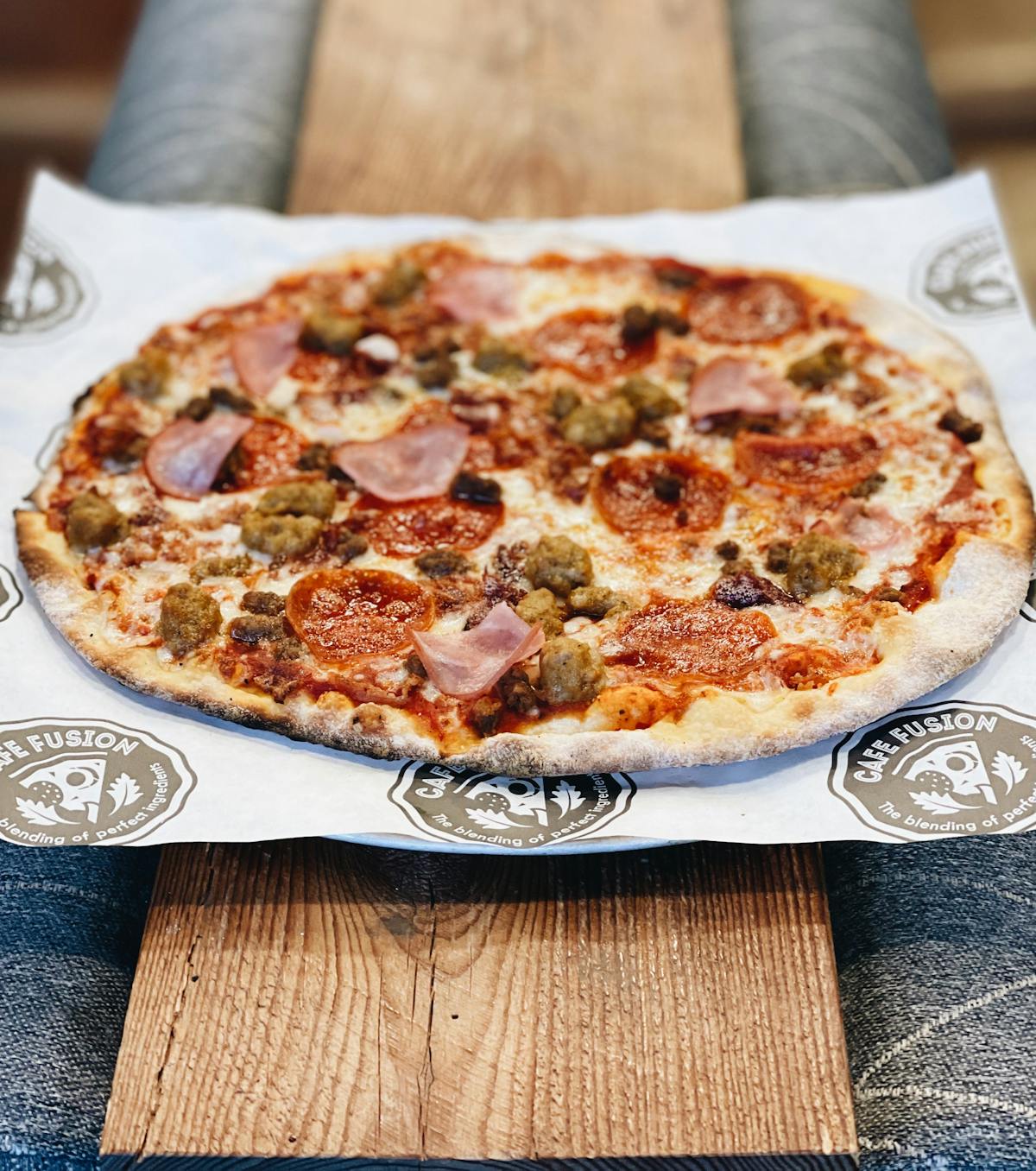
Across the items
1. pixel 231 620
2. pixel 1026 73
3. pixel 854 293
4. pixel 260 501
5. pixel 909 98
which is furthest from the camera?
pixel 1026 73

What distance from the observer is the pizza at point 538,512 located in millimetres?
3211

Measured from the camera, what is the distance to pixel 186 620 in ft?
11.0

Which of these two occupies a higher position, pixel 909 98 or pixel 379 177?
pixel 909 98

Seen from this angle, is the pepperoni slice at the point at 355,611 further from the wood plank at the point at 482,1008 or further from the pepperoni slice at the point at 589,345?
the pepperoni slice at the point at 589,345

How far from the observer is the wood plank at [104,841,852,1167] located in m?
2.71

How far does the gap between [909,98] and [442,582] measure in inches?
136

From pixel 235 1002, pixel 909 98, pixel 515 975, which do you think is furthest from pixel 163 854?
pixel 909 98

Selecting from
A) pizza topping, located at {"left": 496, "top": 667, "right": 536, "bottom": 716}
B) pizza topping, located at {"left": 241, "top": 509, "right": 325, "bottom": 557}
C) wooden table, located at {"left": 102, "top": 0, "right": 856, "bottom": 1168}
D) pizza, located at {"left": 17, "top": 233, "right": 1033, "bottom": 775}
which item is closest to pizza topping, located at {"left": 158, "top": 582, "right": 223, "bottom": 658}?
pizza, located at {"left": 17, "top": 233, "right": 1033, "bottom": 775}

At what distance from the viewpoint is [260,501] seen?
3.76 metres

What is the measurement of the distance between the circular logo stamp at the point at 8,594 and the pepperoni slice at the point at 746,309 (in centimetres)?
206

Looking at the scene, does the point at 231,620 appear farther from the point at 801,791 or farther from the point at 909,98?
the point at 909,98

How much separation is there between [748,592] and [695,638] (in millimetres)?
190

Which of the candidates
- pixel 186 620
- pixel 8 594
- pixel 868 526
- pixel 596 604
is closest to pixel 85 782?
pixel 186 620

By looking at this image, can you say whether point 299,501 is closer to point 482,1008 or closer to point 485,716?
point 485,716
